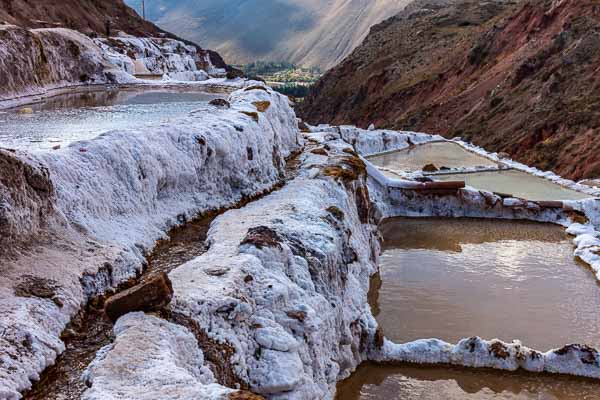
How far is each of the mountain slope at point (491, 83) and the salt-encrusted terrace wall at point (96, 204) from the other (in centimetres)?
1935

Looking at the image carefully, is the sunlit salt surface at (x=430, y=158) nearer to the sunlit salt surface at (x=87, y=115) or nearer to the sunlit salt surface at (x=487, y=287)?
the sunlit salt surface at (x=487, y=287)

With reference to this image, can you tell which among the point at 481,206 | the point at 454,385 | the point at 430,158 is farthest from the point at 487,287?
the point at 430,158

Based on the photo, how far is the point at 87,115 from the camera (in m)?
14.9

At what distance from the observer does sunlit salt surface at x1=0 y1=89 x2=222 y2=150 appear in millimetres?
11703

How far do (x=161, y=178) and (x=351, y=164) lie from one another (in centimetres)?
744

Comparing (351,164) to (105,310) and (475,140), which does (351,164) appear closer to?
(105,310)

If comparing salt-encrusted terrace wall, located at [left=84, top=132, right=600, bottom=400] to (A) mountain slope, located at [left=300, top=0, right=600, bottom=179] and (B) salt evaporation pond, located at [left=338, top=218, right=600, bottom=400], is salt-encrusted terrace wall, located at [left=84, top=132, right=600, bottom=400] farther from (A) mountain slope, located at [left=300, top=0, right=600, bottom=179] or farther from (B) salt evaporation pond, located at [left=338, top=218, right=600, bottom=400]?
(A) mountain slope, located at [left=300, top=0, right=600, bottom=179]

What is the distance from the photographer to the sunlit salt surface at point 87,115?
38.4ft

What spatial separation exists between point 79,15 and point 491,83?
96.7ft

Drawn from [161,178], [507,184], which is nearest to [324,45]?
[507,184]

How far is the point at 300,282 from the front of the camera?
10406 millimetres

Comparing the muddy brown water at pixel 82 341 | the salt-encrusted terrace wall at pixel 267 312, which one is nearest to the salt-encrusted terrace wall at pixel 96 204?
the muddy brown water at pixel 82 341

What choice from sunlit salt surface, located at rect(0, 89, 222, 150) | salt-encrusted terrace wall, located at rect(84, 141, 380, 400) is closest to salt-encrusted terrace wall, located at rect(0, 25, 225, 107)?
sunlit salt surface, located at rect(0, 89, 222, 150)

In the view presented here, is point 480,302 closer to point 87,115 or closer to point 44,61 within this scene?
point 87,115
